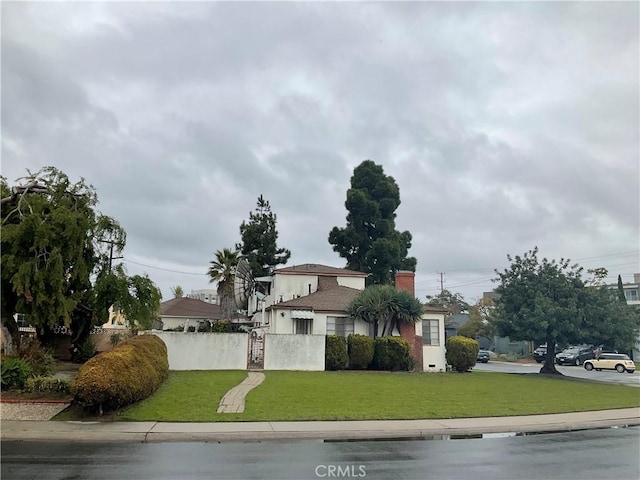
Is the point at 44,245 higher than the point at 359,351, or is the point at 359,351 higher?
the point at 44,245

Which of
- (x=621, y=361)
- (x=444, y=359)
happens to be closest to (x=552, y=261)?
(x=444, y=359)

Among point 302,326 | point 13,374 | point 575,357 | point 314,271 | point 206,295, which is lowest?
point 575,357

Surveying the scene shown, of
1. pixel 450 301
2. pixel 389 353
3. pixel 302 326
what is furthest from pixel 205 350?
pixel 450 301

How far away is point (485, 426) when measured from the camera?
14125 mm

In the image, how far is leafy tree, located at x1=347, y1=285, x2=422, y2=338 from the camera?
30.4 meters

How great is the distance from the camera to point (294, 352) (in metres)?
27.4

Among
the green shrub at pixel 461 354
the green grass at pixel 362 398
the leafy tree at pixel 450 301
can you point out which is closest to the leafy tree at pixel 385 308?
the green shrub at pixel 461 354

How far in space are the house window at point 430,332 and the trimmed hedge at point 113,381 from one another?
20045mm

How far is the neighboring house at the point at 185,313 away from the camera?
172 feet

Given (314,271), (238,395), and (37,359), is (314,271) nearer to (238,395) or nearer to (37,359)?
(238,395)

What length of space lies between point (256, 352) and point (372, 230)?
96.6 ft

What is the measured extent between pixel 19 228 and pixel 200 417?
9.66 metres

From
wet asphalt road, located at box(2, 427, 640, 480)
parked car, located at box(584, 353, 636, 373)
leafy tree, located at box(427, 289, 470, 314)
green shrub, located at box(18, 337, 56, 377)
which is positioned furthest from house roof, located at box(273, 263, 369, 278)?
leafy tree, located at box(427, 289, 470, 314)

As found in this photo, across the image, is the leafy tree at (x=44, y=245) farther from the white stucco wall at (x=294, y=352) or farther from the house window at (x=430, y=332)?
the house window at (x=430, y=332)
